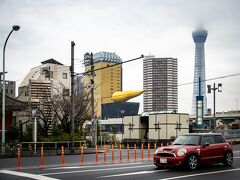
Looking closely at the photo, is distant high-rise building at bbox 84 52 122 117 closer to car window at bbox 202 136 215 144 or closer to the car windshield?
the car windshield

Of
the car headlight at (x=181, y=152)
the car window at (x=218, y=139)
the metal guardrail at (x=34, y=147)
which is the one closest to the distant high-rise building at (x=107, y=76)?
the metal guardrail at (x=34, y=147)

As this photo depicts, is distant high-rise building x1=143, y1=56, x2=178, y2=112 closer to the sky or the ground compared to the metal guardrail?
closer to the sky

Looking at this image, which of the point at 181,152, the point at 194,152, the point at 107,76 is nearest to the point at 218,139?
the point at 194,152

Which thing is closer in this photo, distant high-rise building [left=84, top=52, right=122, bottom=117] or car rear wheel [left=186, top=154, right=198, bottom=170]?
car rear wheel [left=186, top=154, right=198, bottom=170]

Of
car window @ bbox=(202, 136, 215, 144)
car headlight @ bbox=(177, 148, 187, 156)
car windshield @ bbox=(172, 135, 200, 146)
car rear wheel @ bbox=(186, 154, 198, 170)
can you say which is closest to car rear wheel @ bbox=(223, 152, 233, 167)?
car window @ bbox=(202, 136, 215, 144)

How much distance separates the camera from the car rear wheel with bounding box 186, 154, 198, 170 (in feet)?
55.0

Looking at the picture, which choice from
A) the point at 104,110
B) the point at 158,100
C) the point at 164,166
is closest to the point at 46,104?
the point at 164,166

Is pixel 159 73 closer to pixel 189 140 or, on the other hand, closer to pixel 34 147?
pixel 34 147

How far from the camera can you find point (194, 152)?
1689 cm

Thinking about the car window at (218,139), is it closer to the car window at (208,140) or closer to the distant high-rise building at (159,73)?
the car window at (208,140)

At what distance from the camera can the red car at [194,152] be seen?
16.6 m

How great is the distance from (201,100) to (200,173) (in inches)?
1459

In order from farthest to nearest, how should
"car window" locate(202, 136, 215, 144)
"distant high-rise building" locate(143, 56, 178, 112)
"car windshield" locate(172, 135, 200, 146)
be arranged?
1. "distant high-rise building" locate(143, 56, 178, 112)
2. "car window" locate(202, 136, 215, 144)
3. "car windshield" locate(172, 135, 200, 146)

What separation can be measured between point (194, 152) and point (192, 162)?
0.45 metres
